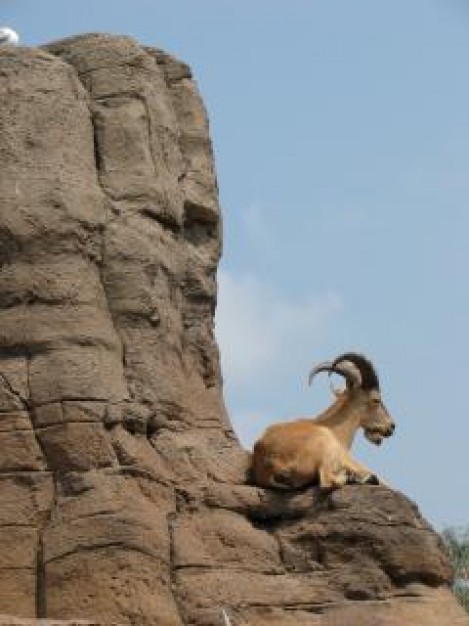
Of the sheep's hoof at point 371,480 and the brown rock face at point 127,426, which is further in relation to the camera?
the sheep's hoof at point 371,480

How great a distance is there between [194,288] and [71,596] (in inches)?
138

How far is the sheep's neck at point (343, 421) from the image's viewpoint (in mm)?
15164

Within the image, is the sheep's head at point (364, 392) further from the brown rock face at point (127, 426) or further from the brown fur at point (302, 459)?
the brown rock face at point (127, 426)

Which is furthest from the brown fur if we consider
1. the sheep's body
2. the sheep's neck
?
the sheep's neck

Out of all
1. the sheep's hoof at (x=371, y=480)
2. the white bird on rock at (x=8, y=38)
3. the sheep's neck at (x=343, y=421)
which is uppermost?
the white bird on rock at (x=8, y=38)

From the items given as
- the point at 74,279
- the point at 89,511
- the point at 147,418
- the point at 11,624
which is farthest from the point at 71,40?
the point at 11,624

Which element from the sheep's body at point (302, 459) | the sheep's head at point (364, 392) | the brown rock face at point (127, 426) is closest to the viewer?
the brown rock face at point (127, 426)

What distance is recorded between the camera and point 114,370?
12.9 metres

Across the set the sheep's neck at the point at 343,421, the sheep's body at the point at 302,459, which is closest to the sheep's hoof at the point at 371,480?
the sheep's body at the point at 302,459

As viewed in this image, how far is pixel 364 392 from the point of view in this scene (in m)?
15.3

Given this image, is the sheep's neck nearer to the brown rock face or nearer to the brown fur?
the brown fur

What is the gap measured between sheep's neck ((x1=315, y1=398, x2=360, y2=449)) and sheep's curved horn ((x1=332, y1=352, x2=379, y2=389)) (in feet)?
0.89

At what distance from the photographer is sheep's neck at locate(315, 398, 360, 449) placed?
1516cm

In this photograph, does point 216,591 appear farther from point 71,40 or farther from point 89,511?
point 71,40
